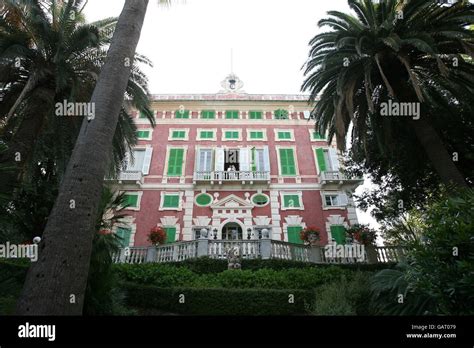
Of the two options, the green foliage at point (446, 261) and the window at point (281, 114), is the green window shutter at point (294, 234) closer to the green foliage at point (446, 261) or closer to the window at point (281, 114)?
the window at point (281, 114)

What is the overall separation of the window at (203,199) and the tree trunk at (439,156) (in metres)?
13.2

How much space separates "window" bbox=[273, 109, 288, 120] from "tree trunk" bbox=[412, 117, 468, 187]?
579 inches

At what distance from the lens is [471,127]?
1277 cm

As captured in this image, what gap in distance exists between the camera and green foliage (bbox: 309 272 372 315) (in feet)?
26.4

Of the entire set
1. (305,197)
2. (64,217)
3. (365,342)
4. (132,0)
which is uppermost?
(305,197)

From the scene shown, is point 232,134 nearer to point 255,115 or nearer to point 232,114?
point 232,114

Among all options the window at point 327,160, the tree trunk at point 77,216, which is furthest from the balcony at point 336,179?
the tree trunk at point 77,216

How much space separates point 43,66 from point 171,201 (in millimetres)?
12747

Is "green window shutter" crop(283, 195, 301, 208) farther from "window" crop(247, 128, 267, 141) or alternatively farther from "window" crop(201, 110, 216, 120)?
"window" crop(201, 110, 216, 120)

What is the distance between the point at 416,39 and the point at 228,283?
9795 millimetres

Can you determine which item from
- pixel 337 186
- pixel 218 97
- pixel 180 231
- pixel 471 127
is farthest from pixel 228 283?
pixel 218 97

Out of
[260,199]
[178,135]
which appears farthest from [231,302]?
[178,135]

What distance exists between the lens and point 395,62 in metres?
12.0

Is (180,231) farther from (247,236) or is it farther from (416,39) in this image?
(416,39)
